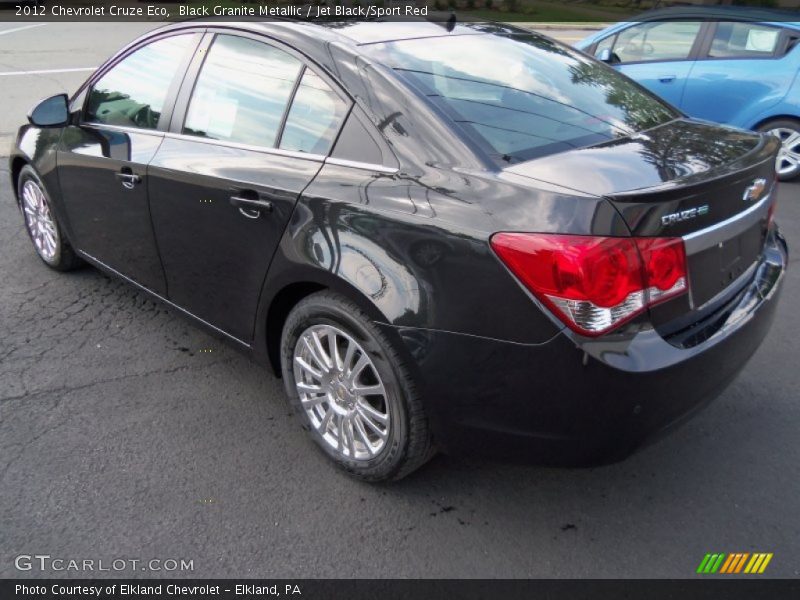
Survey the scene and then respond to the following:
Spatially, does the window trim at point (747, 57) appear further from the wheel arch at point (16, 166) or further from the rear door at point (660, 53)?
the wheel arch at point (16, 166)

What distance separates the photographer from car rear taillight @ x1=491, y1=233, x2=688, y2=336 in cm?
205

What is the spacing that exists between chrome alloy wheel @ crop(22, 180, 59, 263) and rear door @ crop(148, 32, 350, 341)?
58.5 inches

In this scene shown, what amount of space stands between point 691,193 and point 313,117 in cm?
141

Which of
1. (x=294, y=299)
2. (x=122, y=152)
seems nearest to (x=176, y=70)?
(x=122, y=152)

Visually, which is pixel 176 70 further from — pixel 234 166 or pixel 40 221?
pixel 40 221

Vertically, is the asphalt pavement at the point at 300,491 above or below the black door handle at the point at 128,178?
below

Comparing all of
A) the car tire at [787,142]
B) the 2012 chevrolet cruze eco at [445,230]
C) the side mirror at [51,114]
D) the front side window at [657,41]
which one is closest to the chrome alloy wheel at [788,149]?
the car tire at [787,142]

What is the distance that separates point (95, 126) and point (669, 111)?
287 centimetres

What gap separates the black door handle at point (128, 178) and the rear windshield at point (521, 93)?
1330 mm

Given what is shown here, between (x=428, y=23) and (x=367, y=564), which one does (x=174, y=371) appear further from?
(x=428, y=23)

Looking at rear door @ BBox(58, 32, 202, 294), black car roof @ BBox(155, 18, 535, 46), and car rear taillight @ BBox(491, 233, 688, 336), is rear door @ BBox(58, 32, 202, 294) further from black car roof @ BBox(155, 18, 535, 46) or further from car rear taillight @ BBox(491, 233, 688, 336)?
car rear taillight @ BBox(491, 233, 688, 336)

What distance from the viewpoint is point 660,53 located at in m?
7.54

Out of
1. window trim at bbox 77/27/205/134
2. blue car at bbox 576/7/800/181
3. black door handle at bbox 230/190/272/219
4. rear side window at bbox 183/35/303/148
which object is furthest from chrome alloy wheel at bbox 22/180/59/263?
blue car at bbox 576/7/800/181

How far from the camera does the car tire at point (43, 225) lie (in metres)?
4.36
